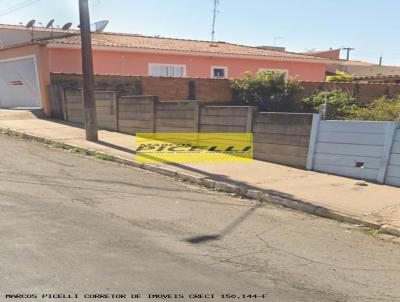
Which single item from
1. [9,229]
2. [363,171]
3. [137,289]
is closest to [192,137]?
[363,171]

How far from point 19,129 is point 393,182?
37.6ft

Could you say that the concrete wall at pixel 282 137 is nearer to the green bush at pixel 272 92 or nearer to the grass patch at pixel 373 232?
the grass patch at pixel 373 232

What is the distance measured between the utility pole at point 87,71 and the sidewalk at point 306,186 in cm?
65

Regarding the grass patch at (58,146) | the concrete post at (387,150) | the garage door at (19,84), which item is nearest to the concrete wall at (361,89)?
the concrete post at (387,150)

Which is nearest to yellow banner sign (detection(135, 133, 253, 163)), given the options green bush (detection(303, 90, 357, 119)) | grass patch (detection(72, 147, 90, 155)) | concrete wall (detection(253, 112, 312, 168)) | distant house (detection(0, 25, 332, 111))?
concrete wall (detection(253, 112, 312, 168))

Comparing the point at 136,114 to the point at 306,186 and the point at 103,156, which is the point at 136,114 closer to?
the point at 103,156

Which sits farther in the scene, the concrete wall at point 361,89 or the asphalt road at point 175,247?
the concrete wall at point 361,89

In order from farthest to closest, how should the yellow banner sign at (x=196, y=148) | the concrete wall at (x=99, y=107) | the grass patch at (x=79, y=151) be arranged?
the concrete wall at (x=99, y=107), the grass patch at (x=79, y=151), the yellow banner sign at (x=196, y=148)

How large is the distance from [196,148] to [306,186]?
4360 mm

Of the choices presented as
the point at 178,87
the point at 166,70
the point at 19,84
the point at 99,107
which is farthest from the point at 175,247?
the point at 166,70

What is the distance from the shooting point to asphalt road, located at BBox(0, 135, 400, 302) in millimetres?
3764

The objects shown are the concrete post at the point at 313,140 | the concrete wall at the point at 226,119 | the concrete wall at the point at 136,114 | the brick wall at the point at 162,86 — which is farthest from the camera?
the brick wall at the point at 162,86

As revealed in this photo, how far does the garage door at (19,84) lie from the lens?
18.2 metres

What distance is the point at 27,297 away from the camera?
11.2 feet
